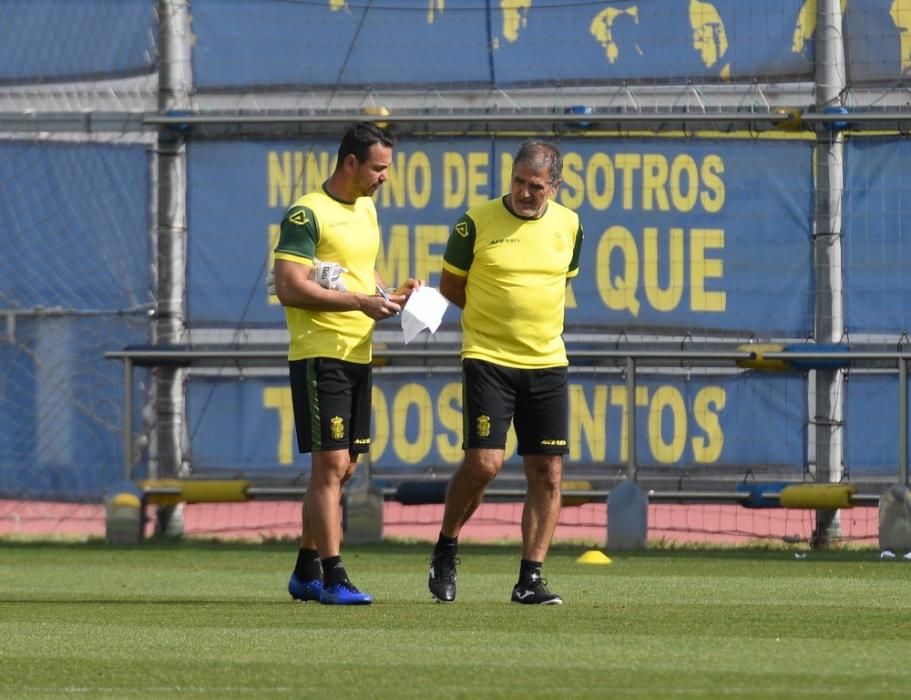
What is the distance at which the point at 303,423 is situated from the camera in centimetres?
730

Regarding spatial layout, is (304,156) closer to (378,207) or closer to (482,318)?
(378,207)

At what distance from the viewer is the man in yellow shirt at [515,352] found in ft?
24.1

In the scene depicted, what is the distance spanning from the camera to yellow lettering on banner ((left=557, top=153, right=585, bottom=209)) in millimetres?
11919

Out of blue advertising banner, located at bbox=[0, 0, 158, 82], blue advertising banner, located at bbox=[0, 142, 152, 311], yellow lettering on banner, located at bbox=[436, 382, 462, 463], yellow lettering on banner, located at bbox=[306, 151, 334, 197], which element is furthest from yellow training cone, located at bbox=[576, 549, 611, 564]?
blue advertising banner, located at bbox=[0, 0, 158, 82]

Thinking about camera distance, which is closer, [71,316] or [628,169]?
[628,169]

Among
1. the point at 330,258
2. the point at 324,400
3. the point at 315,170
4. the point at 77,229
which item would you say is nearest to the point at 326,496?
the point at 324,400

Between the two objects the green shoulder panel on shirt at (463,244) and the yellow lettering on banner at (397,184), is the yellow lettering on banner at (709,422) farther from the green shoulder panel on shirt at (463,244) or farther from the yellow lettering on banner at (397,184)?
the green shoulder panel on shirt at (463,244)

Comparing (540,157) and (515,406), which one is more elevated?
(540,157)

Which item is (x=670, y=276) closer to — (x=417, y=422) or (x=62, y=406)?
(x=417, y=422)

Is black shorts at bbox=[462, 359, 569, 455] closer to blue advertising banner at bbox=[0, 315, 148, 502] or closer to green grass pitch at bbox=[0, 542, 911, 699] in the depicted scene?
green grass pitch at bbox=[0, 542, 911, 699]

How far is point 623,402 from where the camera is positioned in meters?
11.8

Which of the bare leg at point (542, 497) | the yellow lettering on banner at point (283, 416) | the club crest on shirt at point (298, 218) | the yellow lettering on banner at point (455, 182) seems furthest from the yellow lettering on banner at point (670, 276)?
the club crest on shirt at point (298, 218)

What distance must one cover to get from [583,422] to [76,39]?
160 inches

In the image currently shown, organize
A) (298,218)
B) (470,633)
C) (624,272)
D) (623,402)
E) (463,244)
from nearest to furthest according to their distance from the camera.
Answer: (470,633) < (298,218) < (463,244) < (623,402) < (624,272)
